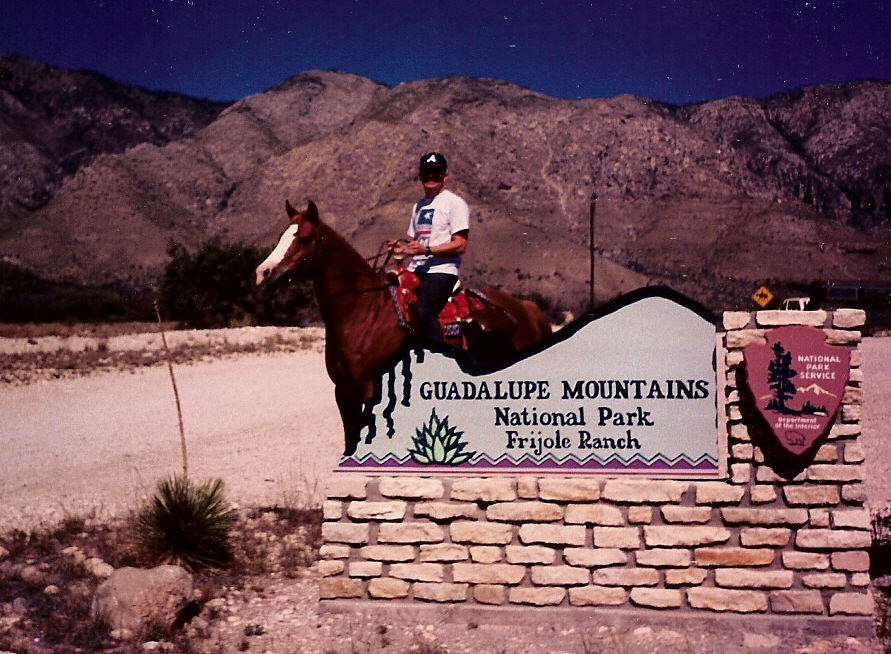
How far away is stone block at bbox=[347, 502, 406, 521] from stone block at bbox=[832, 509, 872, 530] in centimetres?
283

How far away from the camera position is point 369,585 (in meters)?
5.73

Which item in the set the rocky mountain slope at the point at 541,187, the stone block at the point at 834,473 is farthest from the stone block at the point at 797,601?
the rocky mountain slope at the point at 541,187

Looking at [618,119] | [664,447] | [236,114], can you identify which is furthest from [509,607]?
[236,114]

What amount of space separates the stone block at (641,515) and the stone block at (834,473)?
1036 mm

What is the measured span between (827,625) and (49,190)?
87.5m

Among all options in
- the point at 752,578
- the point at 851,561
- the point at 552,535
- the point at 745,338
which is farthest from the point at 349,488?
the point at 851,561

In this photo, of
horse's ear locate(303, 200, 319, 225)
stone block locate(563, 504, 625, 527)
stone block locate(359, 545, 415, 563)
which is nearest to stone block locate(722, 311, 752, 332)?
stone block locate(563, 504, 625, 527)

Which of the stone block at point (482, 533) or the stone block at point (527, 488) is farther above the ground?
the stone block at point (527, 488)

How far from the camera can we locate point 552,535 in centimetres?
550

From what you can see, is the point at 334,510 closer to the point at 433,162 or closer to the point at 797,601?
the point at 433,162

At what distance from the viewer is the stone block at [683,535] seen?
5.33m

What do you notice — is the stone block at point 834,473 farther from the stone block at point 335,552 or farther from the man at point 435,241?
the stone block at point 335,552

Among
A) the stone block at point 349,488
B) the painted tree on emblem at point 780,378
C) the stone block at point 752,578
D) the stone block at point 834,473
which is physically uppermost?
the painted tree on emblem at point 780,378

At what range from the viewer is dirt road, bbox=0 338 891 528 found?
9.05m
